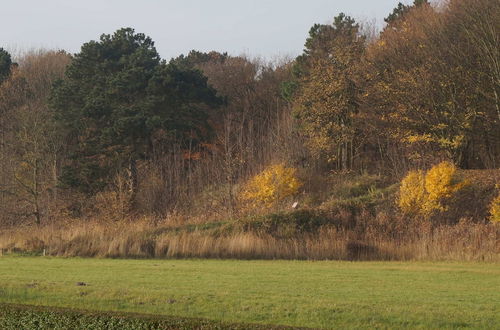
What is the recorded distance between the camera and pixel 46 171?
44906 mm

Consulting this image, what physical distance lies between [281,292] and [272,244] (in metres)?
12.2

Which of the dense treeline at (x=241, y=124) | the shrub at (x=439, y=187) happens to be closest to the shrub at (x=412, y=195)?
the shrub at (x=439, y=187)

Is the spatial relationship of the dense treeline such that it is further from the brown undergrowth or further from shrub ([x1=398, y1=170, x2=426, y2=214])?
the brown undergrowth

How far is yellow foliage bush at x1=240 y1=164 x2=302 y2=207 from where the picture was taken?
36.4m

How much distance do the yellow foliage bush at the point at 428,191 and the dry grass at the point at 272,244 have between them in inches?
95.8

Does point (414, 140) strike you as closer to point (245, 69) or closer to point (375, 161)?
point (375, 161)

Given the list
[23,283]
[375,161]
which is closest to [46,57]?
[375,161]

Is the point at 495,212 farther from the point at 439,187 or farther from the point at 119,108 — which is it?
the point at 119,108

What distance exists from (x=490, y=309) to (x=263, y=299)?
399 centimetres

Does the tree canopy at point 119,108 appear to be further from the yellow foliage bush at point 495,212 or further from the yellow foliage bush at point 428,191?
the yellow foliage bush at point 495,212

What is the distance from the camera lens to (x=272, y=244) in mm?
25609

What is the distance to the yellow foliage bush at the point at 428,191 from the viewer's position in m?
30.0

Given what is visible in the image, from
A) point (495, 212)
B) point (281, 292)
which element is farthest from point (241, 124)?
point (281, 292)

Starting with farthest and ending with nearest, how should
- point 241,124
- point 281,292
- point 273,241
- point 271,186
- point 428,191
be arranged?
point 241,124 < point 271,186 < point 428,191 < point 273,241 < point 281,292
